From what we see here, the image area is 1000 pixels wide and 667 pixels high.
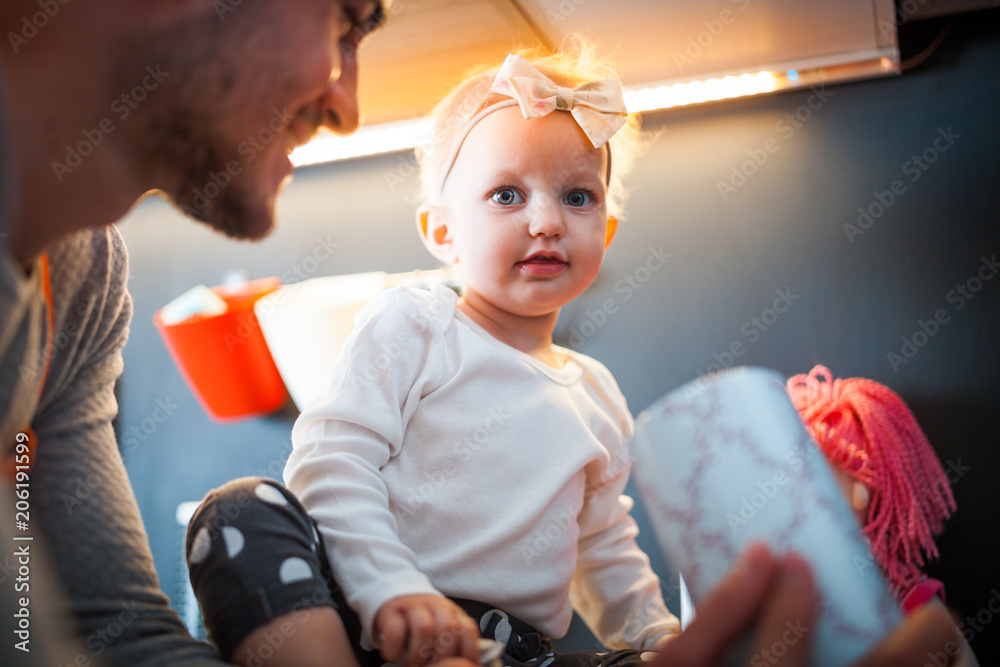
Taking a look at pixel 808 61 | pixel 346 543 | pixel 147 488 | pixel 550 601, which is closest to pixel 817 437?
pixel 550 601

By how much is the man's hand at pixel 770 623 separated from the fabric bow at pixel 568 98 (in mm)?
566

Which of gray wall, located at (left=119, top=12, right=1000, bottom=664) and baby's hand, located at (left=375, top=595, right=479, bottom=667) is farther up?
gray wall, located at (left=119, top=12, right=1000, bottom=664)

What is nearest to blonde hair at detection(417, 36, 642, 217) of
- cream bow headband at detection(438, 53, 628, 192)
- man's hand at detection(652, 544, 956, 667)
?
cream bow headband at detection(438, 53, 628, 192)

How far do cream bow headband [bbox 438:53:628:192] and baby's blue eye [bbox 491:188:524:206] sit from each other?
91 mm

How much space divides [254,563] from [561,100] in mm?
631

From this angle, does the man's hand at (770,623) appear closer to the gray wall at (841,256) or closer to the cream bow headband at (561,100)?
the cream bow headband at (561,100)

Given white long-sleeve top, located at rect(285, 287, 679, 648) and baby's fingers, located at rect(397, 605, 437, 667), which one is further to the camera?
white long-sleeve top, located at rect(285, 287, 679, 648)

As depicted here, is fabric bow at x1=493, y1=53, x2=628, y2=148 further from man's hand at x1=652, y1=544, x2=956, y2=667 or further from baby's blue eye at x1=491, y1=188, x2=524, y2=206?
man's hand at x1=652, y1=544, x2=956, y2=667

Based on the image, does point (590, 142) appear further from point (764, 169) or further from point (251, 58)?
point (764, 169)

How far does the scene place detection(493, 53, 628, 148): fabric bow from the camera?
3.10ft

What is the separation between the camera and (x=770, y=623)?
54cm

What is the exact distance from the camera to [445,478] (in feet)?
2.69

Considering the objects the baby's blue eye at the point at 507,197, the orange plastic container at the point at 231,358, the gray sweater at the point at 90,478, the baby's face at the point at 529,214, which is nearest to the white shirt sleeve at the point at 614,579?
the baby's face at the point at 529,214

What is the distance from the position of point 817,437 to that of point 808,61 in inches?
27.0
